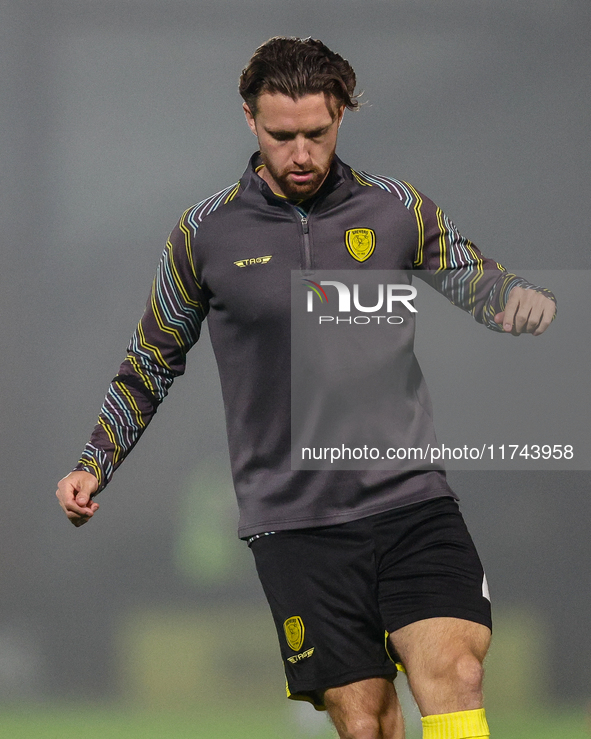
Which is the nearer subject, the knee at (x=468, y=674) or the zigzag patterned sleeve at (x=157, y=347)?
the knee at (x=468, y=674)

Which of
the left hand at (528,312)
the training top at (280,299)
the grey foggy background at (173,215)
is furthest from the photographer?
the grey foggy background at (173,215)

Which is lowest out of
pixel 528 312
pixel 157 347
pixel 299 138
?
pixel 157 347

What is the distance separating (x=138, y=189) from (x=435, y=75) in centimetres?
110

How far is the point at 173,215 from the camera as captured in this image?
3619mm

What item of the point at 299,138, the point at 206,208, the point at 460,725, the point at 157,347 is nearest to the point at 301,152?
the point at 299,138

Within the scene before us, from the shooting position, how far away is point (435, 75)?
359cm

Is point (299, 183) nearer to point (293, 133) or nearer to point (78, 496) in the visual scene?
point (293, 133)

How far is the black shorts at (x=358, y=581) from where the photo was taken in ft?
6.35

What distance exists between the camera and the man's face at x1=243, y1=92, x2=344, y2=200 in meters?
2.05

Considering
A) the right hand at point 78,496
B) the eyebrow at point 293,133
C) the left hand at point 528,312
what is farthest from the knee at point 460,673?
the eyebrow at point 293,133

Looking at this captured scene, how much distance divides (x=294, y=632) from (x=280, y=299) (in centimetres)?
66

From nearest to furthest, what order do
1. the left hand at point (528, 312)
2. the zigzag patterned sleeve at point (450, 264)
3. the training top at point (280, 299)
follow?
the left hand at point (528, 312)
the training top at point (280, 299)
the zigzag patterned sleeve at point (450, 264)

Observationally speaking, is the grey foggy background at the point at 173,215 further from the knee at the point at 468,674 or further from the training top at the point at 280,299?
the knee at the point at 468,674

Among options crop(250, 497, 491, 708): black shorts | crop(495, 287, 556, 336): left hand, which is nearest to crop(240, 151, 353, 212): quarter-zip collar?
crop(495, 287, 556, 336): left hand
